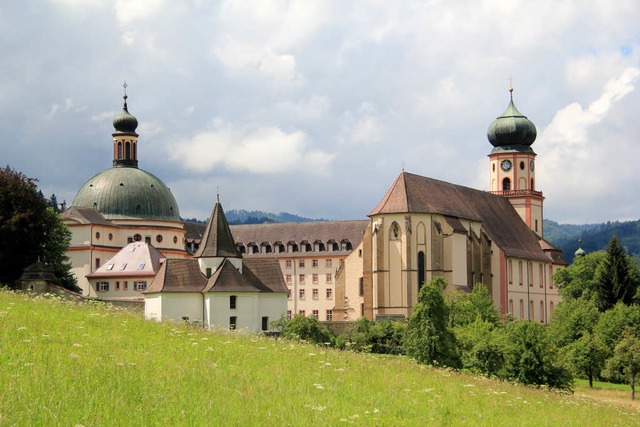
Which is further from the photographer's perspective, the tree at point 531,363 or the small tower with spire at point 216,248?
the small tower with spire at point 216,248

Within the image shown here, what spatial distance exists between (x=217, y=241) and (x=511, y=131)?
2112 inches

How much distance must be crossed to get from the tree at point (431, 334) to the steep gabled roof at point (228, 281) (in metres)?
21.9

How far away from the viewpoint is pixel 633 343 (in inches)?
2692

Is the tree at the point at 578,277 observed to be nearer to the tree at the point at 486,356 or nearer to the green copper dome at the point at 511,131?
the green copper dome at the point at 511,131

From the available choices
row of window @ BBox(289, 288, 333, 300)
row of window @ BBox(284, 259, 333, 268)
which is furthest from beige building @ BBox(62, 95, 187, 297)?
row of window @ BBox(289, 288, 333, 300)

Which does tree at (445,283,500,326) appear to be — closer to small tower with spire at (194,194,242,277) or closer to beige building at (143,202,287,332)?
beige building at (143,202,287,332)

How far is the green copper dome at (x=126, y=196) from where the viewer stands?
115 metres

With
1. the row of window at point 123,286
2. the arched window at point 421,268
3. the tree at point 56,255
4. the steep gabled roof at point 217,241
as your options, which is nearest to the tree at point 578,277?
the arched window at point 421,268

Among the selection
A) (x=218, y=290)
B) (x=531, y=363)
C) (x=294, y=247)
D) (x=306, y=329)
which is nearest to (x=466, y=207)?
(x=294, y=247)

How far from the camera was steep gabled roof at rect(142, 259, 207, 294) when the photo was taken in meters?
75.3

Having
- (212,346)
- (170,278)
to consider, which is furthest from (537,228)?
(212,346)

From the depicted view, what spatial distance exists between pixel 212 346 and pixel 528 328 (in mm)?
28863

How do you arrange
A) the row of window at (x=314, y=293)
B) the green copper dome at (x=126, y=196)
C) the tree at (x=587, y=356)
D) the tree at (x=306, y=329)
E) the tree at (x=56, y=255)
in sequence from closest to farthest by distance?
the tree at (x=306, y=329)
the tree at (x=587, y=356)
the tree at (x=56, y=255)
the green copper dome at (x=126, y=196)
the row of window at (x=314, y=293)

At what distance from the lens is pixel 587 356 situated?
69250 mm
